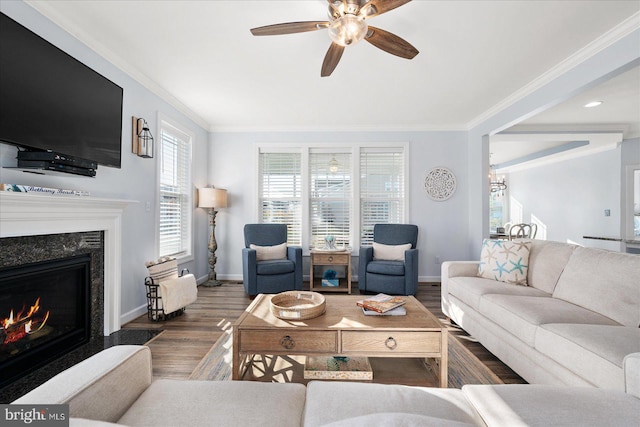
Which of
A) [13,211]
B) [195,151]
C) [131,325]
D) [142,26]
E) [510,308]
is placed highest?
[142,26]

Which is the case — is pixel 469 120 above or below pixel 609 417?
above

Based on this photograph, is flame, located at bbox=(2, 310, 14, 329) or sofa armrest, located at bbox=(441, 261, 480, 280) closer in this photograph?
flame, located at bbox=(2, 310, 14, 329)

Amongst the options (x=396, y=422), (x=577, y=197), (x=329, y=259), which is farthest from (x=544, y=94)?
(x=577, y=197)

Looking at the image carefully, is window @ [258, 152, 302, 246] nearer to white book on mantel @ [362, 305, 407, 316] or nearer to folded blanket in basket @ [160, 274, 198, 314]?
folded blanket in basket @ [160, 274, 198, 314]

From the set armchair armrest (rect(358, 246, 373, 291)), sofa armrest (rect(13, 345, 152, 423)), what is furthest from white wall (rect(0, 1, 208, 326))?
armchair armrest (rect(358, 246, 373, 291))

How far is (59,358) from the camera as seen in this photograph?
6.98 ft

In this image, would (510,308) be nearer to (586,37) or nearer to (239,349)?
(239,349)

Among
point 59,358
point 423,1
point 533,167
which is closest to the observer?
point 423,1

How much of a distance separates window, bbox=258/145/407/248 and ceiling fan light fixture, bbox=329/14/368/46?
116 inches

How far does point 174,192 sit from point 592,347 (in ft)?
13.8

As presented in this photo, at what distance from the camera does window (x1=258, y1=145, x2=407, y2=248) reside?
187 inches

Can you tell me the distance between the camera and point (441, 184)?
15.3 ft

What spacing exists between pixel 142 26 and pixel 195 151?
218 centimetres

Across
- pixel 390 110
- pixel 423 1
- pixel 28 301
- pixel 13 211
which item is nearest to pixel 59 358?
pixel 28 301
